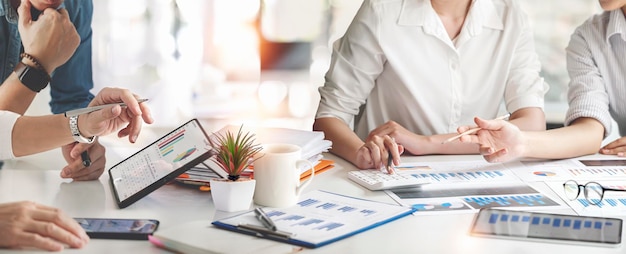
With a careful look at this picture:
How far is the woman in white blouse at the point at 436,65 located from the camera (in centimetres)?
217

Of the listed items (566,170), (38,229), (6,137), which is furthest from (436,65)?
(38,229)

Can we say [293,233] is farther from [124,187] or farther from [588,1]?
[588,1]

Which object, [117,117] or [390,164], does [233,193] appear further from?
[390,164]

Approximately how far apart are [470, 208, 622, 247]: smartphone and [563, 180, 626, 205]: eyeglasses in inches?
6.5

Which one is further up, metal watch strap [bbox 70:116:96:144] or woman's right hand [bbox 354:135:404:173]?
metal watch strap [bbox 70:116:96:144]

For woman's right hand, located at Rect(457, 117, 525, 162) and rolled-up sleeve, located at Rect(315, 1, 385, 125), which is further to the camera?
rolled-up sleeve, located at Rect(315, 1, 385, 125)

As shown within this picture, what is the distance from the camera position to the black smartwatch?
8.21ft

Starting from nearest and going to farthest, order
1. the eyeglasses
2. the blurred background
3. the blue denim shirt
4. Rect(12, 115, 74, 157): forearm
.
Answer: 1. the eyeglasses
2. Rect(12, 115, 74, 157): forearm
3. the blue denim shirt
4. the blurred background

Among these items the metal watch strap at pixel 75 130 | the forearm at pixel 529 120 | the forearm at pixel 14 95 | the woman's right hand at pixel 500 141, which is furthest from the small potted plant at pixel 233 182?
the forearm at pixel 14 95

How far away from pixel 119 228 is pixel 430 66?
4.03 ft

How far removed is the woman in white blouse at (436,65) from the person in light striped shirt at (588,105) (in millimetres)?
122

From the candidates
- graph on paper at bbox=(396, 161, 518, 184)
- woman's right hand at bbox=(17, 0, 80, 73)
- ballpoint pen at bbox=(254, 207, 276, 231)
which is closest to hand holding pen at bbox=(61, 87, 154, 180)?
ballpoint pen at bbox=(254, 207, 276, 231)

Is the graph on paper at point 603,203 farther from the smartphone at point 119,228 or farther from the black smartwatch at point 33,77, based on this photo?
the black smartwatch at point 33,77

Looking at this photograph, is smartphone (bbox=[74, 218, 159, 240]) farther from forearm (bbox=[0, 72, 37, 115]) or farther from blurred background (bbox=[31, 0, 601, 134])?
blurred background (bbox=[31, 0, 601, 134])
